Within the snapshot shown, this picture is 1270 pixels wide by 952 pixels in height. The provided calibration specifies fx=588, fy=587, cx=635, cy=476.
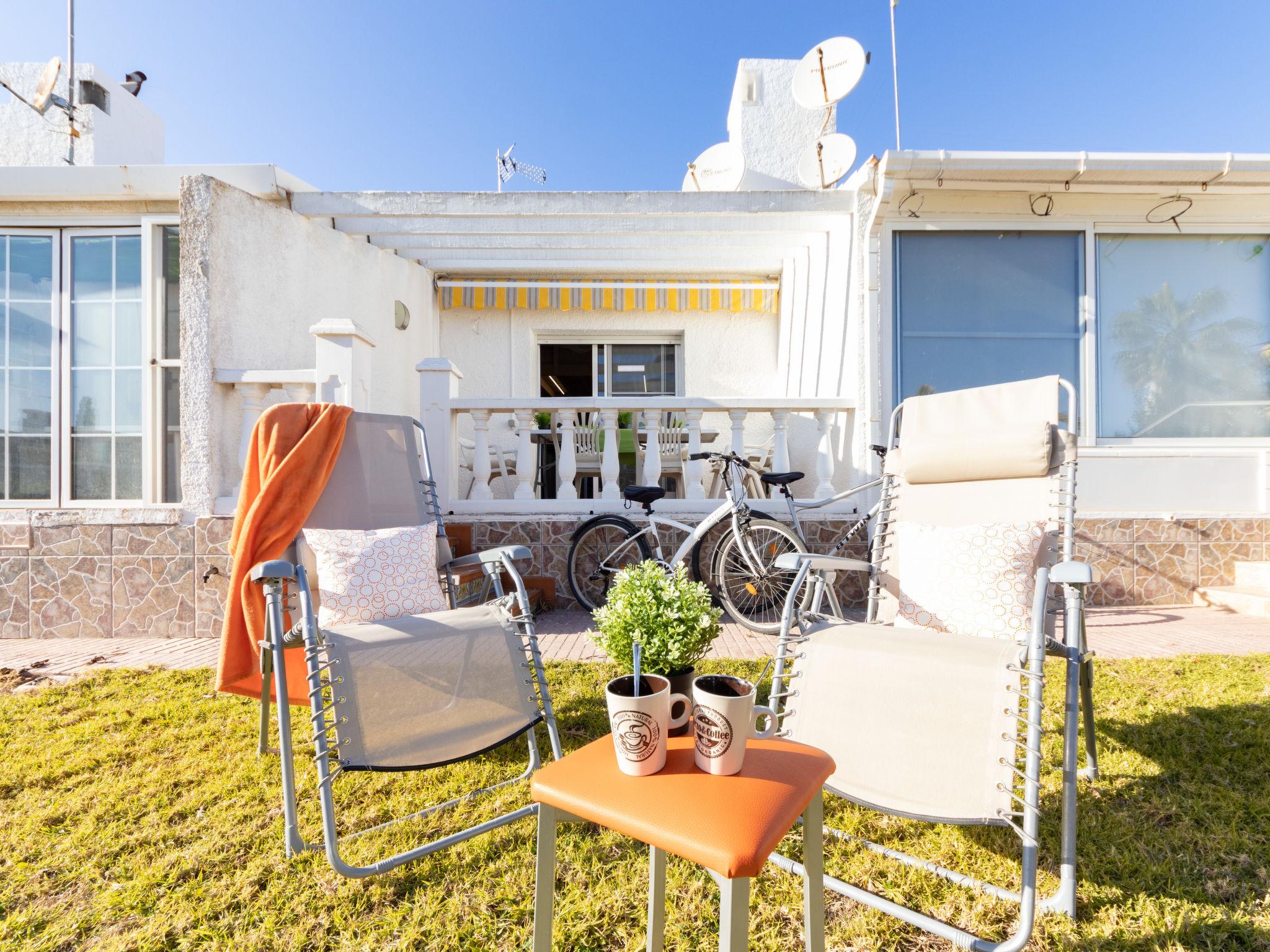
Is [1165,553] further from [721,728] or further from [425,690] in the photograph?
[425,690]

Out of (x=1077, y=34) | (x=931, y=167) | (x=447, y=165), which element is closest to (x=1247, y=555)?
(x=931, y=167)

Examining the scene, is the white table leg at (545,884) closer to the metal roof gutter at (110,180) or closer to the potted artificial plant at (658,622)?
the potted artificial plant at (658,622)

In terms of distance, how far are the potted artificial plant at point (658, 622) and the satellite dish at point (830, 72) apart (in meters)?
4.68

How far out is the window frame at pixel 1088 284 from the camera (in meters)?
4.41

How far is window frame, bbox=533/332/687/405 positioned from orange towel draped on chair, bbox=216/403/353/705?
4.22 m

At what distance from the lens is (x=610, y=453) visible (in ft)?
13.8

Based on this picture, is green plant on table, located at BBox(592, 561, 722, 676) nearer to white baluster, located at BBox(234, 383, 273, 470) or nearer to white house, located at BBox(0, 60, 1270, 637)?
white house, located at BBox(0, 60, 1270, 637)

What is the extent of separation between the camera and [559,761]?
992 mm

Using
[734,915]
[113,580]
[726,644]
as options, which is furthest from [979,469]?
[113,580]

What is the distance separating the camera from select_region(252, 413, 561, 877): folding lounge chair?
1.50 m

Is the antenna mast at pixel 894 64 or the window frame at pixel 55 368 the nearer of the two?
the window frame at pixel 55 368

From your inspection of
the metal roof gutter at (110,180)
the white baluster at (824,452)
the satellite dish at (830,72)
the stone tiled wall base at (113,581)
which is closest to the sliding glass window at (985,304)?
the white baluster at (824,452)

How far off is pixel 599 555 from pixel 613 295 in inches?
127

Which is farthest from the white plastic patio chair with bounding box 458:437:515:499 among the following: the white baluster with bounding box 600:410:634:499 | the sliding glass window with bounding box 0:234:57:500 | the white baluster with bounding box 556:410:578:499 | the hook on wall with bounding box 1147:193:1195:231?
the hook on wall with bounding box 1147:193:1195:231
